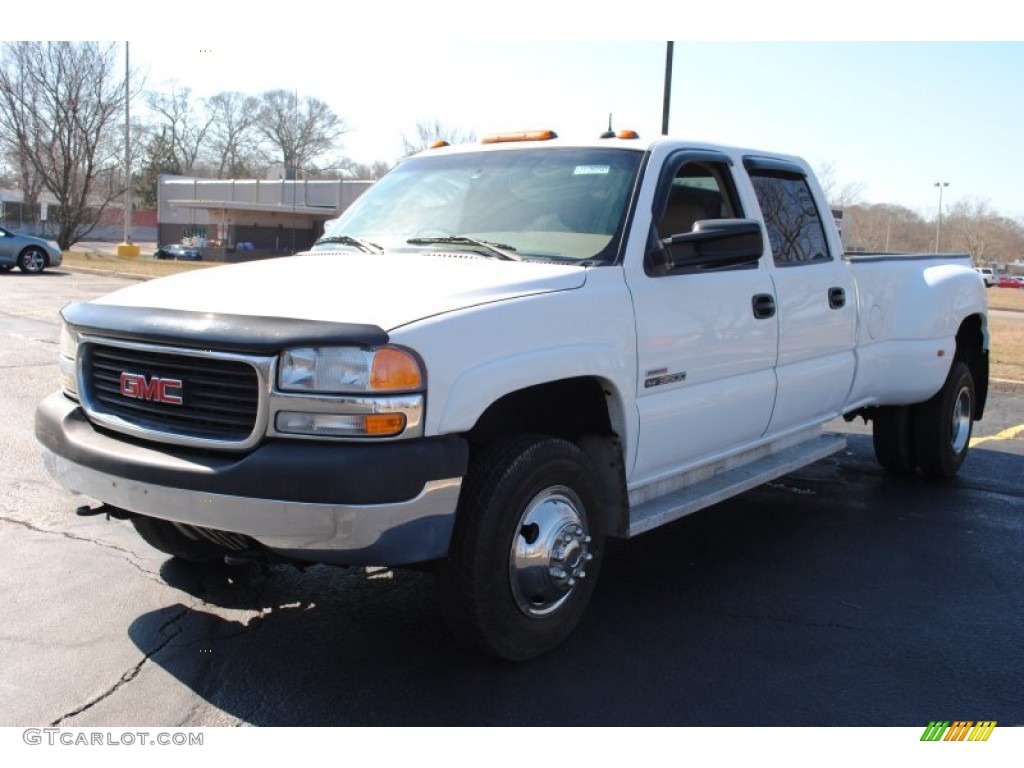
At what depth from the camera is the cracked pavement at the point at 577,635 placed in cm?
334

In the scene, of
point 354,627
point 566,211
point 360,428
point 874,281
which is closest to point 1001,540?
point 874,281

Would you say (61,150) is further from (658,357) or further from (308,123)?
(308,123)

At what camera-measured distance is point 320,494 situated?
9.86 feet

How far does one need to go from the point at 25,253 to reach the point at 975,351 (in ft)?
86.2

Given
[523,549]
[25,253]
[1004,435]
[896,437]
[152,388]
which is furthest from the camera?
[25,253]

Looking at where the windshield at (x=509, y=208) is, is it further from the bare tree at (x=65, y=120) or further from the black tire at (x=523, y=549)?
the bare tree at (x=65, y=120)

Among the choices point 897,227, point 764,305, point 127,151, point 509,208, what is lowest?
point 764,305

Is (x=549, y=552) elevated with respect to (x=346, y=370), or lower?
lower

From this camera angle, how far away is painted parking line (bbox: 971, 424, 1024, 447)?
847 cm

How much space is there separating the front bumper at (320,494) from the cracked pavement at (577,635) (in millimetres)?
612

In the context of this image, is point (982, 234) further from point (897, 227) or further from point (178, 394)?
point (178, 394)

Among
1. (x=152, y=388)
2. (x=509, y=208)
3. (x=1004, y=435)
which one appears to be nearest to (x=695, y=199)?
(x=509, y=208)

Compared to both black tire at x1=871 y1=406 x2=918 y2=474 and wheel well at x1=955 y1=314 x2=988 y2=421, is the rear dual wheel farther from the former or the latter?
wheel well at x1=955 y1=314 x2=988 y2=421
